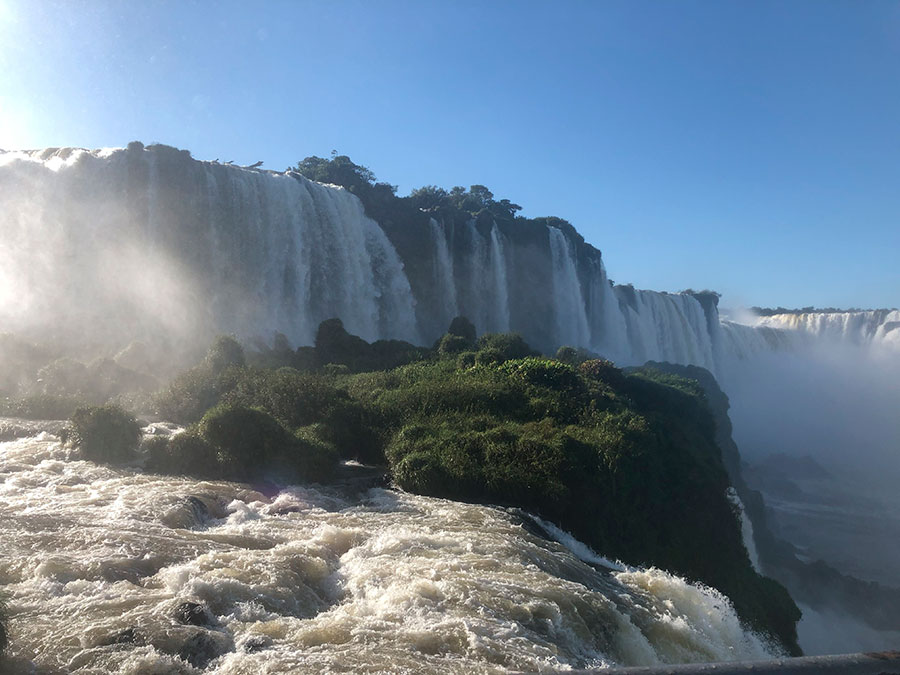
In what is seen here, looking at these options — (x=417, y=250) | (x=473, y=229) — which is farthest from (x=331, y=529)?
(x=473, y=229)

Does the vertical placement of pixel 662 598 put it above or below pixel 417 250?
below

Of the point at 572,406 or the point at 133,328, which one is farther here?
the point at 133,328

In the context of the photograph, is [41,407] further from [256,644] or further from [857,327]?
[857,327]

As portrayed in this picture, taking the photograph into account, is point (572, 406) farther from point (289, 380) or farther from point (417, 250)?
point (417, 250)

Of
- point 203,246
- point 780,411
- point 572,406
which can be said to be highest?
point 203,246

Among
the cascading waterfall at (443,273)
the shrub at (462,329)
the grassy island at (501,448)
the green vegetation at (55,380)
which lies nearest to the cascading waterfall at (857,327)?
the cascading waterfall at (443,273)

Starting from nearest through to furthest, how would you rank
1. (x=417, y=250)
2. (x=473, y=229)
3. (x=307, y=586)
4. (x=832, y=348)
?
(x=307, y=586) < (x=417, y=250) < (x=473, y=229) < (x=832, y=348)

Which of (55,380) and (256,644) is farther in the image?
(55,380)

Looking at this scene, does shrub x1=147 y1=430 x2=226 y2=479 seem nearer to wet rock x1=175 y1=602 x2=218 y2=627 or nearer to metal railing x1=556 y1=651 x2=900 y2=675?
wet rock x1=175 y1=602 x2=218 y2=627

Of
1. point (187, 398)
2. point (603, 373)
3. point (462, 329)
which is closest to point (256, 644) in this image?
point (187, 398)
